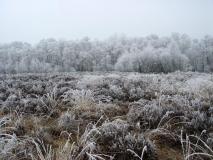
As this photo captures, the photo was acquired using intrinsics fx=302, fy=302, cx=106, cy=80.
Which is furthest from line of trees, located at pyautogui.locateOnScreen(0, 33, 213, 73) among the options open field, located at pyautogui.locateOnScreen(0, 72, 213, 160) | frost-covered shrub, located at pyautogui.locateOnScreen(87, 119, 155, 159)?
frost-covered shrub, located at pyautogui.locateOnScreen(87, 119, 155, 159)

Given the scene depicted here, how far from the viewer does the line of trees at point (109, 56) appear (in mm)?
61750

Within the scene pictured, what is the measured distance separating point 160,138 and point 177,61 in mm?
61445

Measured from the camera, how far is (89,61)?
68250 millimetres

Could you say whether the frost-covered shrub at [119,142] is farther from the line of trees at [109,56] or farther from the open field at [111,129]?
the line of trees at [109,56]

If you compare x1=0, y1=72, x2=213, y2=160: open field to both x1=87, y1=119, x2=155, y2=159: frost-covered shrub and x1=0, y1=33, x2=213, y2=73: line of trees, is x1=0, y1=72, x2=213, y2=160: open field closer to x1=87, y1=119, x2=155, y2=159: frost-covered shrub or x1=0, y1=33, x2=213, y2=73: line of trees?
x1=87, y1=119, x2=155, y2=159: frost-covered shrub

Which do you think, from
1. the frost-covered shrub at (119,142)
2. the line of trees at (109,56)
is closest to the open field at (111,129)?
the frost-covered shrub at (119,142)

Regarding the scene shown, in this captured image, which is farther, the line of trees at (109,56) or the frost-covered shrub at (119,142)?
the line of trees at (109,56)

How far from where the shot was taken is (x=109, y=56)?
2785 inches

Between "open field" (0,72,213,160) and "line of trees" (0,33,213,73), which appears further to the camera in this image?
"line of trees" (0,33,213,73)

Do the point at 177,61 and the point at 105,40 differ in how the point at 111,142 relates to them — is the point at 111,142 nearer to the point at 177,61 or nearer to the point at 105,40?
the point at 177,61

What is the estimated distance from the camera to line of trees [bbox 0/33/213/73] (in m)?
61.8

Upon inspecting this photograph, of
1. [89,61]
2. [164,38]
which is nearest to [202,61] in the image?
[164,38]

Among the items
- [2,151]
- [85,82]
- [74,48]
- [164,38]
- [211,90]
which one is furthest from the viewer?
[164,38]

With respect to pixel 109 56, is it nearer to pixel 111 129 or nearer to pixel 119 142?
pixel 111 129
